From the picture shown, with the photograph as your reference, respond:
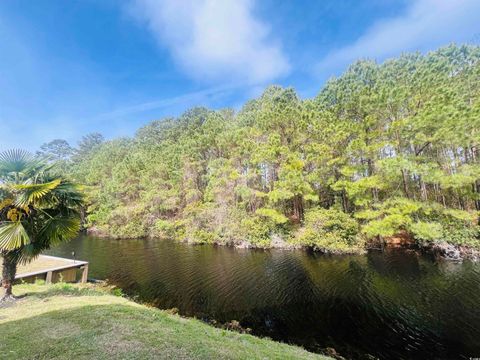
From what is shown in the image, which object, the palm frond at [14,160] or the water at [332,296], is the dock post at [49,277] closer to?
the water at [332,296]

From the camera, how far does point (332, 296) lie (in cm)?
1054

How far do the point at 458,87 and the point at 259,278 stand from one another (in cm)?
2076

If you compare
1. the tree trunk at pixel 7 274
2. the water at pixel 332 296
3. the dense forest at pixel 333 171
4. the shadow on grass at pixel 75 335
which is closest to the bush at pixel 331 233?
the dense forest at pixel 333 171

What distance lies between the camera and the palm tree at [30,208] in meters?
6.66

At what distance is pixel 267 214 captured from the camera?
21875 mm

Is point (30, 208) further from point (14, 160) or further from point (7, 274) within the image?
point (7, 274)

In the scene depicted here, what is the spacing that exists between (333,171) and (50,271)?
21413 mm

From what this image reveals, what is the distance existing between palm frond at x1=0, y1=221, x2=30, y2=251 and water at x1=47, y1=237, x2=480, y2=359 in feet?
18.7

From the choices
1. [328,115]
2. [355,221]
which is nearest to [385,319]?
[355,221]

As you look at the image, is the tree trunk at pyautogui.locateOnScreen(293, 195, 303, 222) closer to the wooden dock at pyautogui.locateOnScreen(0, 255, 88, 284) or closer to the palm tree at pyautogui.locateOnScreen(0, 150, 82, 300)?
the wooden dock at pyautogui.locateOnScreen(0, 255, 88, 284)

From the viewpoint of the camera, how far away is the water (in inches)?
289

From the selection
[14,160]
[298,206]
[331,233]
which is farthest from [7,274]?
[298,206]

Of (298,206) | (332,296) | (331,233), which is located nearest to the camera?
(332,296)

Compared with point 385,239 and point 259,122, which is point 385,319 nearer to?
point 385,239
